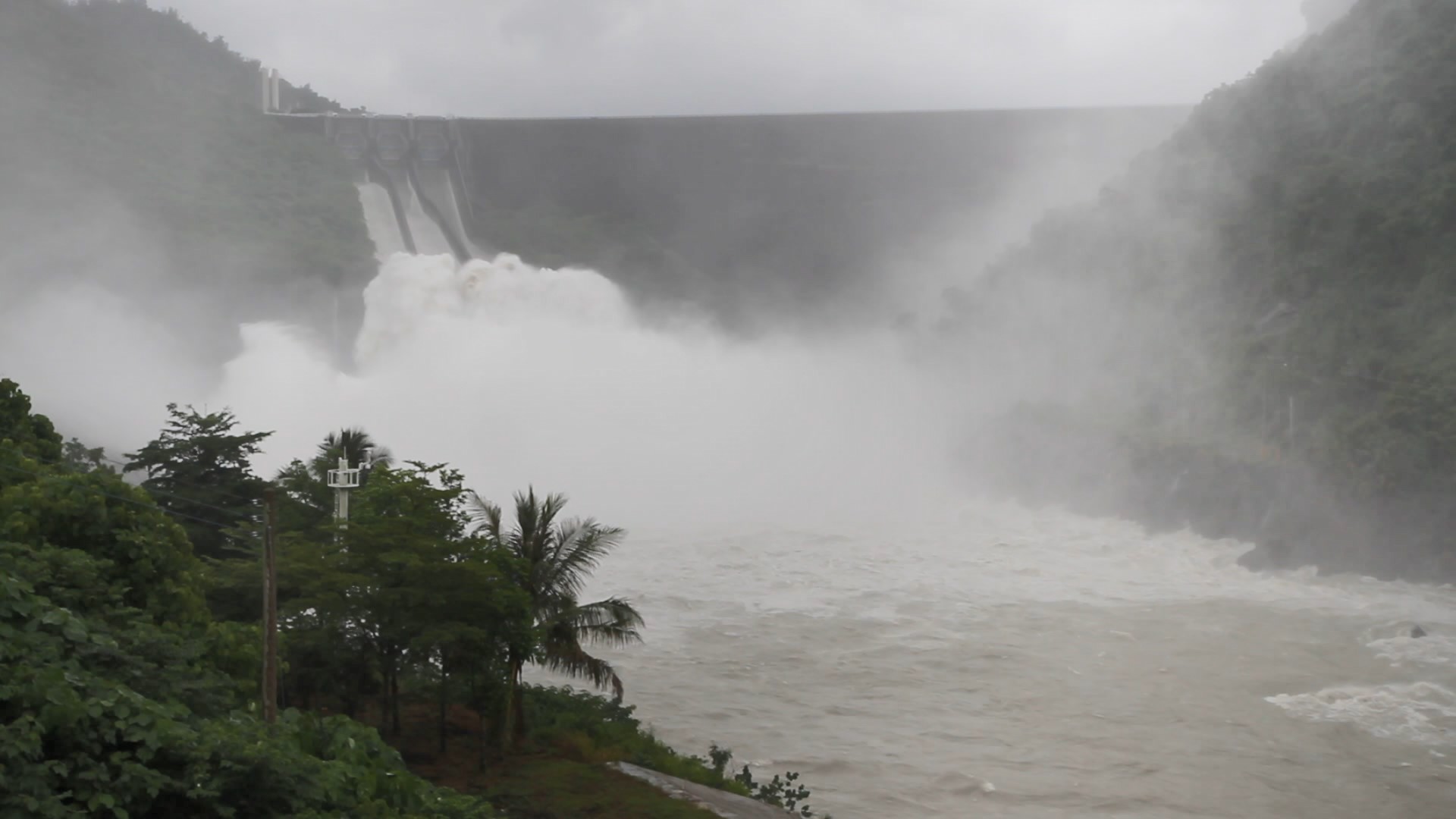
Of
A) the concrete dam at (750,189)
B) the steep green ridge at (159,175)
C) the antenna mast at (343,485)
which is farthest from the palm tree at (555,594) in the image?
the concrete dam at (750,189)

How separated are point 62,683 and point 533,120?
62964 mm

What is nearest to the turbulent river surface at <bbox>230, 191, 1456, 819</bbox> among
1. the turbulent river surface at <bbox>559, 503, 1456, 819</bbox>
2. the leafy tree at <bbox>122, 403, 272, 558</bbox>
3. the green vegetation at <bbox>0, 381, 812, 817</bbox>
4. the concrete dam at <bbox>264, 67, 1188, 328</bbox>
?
the turbulent river surface at <bbox>559, 503, 1456, 819</bbox>

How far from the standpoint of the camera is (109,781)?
7059 millimetres

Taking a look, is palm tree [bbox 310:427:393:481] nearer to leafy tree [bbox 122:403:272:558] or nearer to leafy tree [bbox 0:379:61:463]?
leafy tree [bbox 122:403:272:558]

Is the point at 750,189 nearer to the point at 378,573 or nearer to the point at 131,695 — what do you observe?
the point at 378,573

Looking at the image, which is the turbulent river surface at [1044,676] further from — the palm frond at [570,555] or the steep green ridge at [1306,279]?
the steep green ridge at [1306,279]

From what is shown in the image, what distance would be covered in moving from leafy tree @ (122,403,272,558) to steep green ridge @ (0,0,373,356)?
32608mm

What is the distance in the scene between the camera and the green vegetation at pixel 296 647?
7434mm

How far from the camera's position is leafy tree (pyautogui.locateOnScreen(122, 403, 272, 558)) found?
18.7 meters

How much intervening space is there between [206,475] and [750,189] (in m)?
51.7

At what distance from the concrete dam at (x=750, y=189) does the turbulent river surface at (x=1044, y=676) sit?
3096 centimetres

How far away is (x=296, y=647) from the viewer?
551 inches

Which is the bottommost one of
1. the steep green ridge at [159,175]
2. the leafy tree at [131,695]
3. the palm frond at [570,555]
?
the leafy tree at [131,695]

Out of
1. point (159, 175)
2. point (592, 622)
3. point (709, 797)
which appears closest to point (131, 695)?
point (709, 797)
